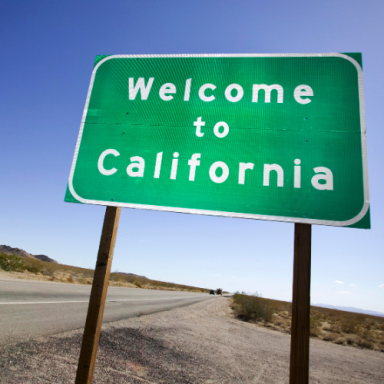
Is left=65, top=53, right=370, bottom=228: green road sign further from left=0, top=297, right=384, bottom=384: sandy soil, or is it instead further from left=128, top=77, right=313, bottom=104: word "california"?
left=0, top=297, right=384, bottom=384: sandy soil

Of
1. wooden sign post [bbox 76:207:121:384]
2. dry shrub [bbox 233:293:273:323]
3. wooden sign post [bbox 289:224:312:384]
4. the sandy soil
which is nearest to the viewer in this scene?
wooden sign post [bbox 289:224:312:384]

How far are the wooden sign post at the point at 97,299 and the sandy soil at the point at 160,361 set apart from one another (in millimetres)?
2015

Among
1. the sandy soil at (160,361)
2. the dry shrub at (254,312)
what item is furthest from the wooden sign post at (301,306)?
the dry shrub at (254,312)

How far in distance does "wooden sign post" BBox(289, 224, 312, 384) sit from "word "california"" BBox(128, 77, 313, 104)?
95 centimetres

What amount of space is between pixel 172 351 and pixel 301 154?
16.0 ft

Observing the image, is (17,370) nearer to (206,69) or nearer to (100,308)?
(100,308)

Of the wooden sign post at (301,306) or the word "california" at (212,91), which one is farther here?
the word "california" at (212,91)

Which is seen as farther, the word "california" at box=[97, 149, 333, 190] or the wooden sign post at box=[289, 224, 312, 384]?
the word "california" at box=[97, 149, 333, 190]

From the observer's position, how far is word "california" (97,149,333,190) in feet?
5.87

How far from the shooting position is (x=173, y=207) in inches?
75.8

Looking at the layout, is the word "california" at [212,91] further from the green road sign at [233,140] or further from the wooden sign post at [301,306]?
the wooden sign post at [301,306]

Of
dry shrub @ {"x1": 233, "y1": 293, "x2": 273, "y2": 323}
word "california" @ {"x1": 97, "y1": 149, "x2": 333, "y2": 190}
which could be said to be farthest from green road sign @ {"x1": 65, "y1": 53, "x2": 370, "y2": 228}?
dry shrub @ {"x1": 233, "y1": 293, "x2": 273, "y2": 323}

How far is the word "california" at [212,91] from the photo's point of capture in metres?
2.00

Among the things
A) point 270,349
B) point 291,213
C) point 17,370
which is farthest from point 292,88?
point 270,349
